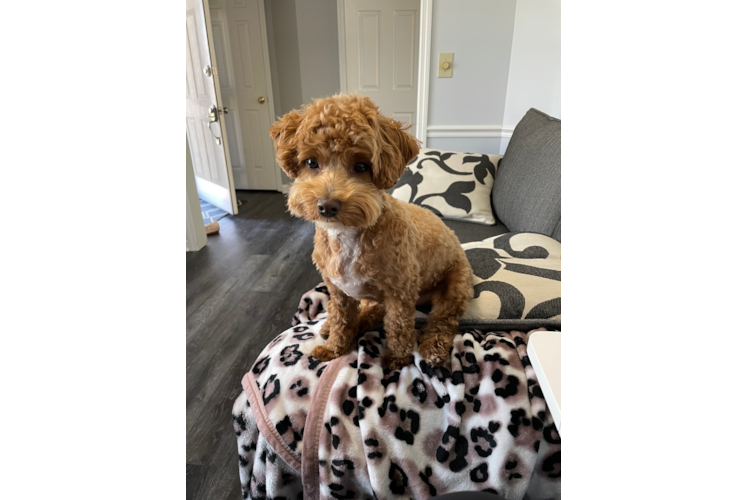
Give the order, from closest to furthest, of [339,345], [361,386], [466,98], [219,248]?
[361,386], [339,345], [466,98], [219,248]

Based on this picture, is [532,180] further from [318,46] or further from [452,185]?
[318,46]

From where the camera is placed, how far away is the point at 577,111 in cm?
18

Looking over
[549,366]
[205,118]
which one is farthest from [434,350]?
[205,118]

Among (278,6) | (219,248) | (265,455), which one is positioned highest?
(278,6)

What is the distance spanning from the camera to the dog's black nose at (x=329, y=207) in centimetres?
98

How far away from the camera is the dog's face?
0.99m

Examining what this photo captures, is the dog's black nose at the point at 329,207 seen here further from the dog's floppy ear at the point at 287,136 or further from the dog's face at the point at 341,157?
the dog's floppy ear at the point at 287,136

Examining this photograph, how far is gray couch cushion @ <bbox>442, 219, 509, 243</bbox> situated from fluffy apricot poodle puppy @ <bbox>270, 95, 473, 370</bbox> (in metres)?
0.80

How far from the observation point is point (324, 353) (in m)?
1.19

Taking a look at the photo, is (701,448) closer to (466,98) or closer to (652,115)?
(652,115)

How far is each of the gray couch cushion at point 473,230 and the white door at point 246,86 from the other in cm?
287

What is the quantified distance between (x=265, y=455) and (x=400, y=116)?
385cm

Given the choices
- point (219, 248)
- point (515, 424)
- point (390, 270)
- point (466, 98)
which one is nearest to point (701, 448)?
point (515, 424)

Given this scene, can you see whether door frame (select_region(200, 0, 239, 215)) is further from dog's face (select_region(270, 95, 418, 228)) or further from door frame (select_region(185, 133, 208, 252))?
dog's face (select_region(270, 95, 418, 228))
